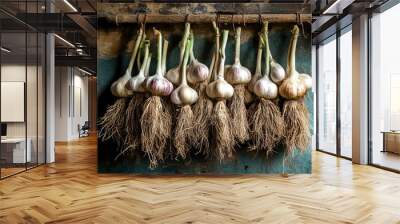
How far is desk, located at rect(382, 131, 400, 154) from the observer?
521 centimetres

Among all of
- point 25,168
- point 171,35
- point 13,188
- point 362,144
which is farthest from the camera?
point 362,144

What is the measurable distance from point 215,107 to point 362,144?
3.01m

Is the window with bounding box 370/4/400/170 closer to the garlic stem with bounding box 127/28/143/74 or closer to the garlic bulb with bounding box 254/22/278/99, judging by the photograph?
the garlic bulb with bounding box 254/22/278/99

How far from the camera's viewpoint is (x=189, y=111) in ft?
13.2

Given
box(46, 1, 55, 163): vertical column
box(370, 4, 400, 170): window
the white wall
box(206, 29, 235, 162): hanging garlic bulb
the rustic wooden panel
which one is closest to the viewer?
box(206, 29, 235, 162): hanging garlic bulb

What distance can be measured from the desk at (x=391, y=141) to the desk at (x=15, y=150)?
540 cm

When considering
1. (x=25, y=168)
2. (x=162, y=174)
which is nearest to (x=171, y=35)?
(x=162, y=174)

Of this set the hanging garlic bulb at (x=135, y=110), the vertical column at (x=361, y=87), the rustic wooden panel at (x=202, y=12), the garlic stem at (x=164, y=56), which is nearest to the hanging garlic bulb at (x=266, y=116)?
the rustic wooden panel at (x=202, y=12)

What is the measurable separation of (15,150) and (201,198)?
3.06m

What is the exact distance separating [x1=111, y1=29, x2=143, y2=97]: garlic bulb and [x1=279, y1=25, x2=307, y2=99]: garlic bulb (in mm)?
1769

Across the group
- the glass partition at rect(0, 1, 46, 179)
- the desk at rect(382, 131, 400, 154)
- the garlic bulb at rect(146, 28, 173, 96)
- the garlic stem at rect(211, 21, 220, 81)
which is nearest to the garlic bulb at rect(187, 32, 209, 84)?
the garlic stem at rect(211, 21, 220, 81)

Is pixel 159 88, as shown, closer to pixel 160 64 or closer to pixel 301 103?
pixel 160 64

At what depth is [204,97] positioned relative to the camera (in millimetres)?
4121

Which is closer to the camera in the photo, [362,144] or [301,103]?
[301,103]
